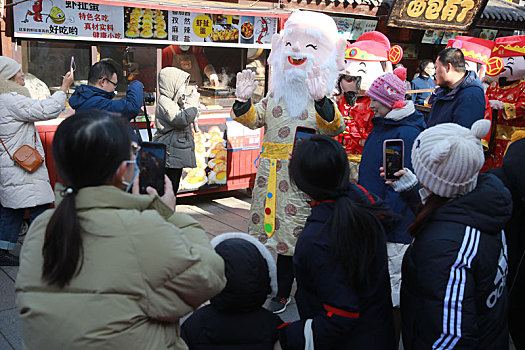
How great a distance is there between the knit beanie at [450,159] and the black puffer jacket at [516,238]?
73 cm

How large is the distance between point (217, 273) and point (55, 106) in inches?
124

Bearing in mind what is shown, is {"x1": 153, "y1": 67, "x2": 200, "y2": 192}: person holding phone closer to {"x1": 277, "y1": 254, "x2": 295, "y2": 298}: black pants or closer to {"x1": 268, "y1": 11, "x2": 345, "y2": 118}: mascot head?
{"x1": 268, "y1": 11, "x2": 345, "y2": 118}: mascot head

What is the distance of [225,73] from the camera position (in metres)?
6.91

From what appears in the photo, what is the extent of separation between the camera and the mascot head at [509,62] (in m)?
4.73

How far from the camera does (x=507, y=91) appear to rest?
479 cm

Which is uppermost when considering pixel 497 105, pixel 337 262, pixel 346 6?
pixel 346 6

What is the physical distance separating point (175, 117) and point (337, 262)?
3.63 m

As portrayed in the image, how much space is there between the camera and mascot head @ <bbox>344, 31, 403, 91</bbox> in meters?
5.23

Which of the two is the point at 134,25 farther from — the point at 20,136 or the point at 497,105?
the point at 497,105

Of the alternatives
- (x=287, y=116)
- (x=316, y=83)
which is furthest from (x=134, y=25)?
(x=316, y=83)

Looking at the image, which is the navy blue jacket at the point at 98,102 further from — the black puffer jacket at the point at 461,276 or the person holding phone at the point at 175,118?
the black puffer jacket at the point at 461,276

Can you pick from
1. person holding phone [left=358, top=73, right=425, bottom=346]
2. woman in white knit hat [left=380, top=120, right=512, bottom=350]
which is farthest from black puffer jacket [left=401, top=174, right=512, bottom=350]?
person holding phone [left=358, top=73, right=425, bottom=346]

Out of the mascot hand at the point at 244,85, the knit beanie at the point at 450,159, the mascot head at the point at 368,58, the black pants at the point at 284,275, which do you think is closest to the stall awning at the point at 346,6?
the mascot head at the point at 368,58

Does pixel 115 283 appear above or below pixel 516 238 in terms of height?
above
